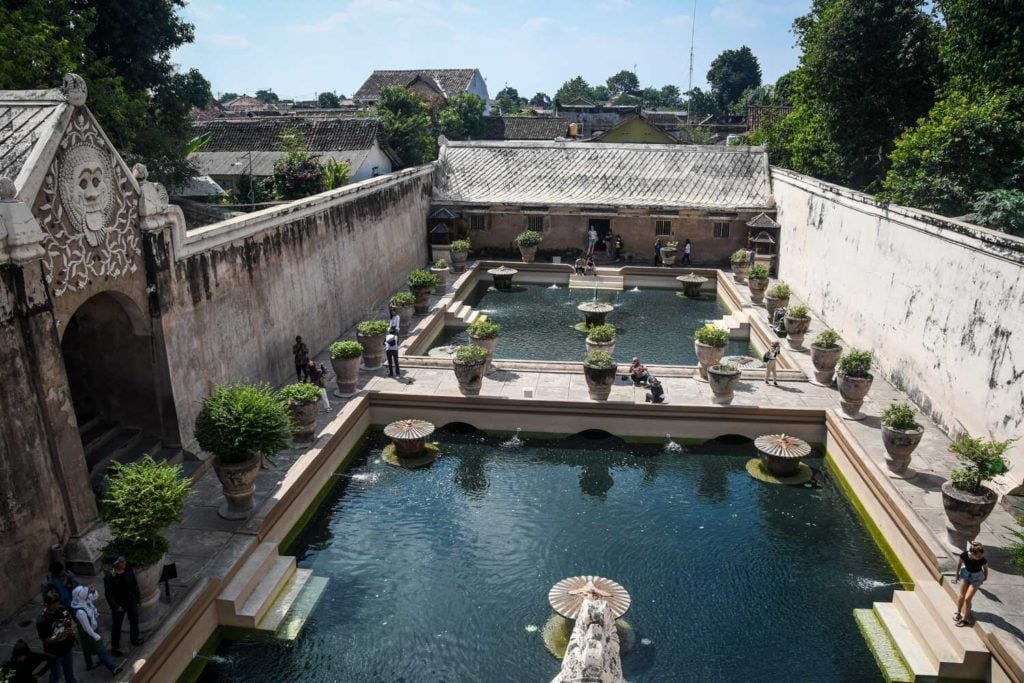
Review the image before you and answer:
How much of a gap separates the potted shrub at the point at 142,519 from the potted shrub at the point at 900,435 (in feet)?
36.3

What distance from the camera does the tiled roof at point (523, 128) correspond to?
5853cm

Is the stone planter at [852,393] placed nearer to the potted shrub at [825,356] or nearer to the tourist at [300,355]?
the potted shrub at [825,356]

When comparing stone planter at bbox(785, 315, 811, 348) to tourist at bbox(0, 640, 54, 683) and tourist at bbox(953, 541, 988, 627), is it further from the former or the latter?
tourist at bbox(0, 640, 54, 683)

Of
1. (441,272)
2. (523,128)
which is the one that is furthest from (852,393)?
(523,128)

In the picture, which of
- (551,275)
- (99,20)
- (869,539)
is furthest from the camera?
(551,275)

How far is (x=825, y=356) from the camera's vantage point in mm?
16047

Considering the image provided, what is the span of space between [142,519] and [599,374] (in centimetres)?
927

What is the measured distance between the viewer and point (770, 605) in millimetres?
10125

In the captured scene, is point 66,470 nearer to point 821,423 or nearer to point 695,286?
point 821,423

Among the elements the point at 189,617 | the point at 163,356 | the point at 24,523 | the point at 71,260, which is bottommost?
the point at 189,617

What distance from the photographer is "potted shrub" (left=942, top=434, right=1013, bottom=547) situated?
9961 millimetres

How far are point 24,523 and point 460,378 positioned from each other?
27.8 feet

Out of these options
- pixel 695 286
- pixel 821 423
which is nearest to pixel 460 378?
pixel 821 423

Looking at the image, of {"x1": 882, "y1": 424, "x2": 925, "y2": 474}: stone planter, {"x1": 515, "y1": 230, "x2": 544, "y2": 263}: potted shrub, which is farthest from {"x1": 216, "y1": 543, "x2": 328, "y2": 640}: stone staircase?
{"x1": 515, "y1": 230, "x2": 544, "y2": 263}: potted shrub
